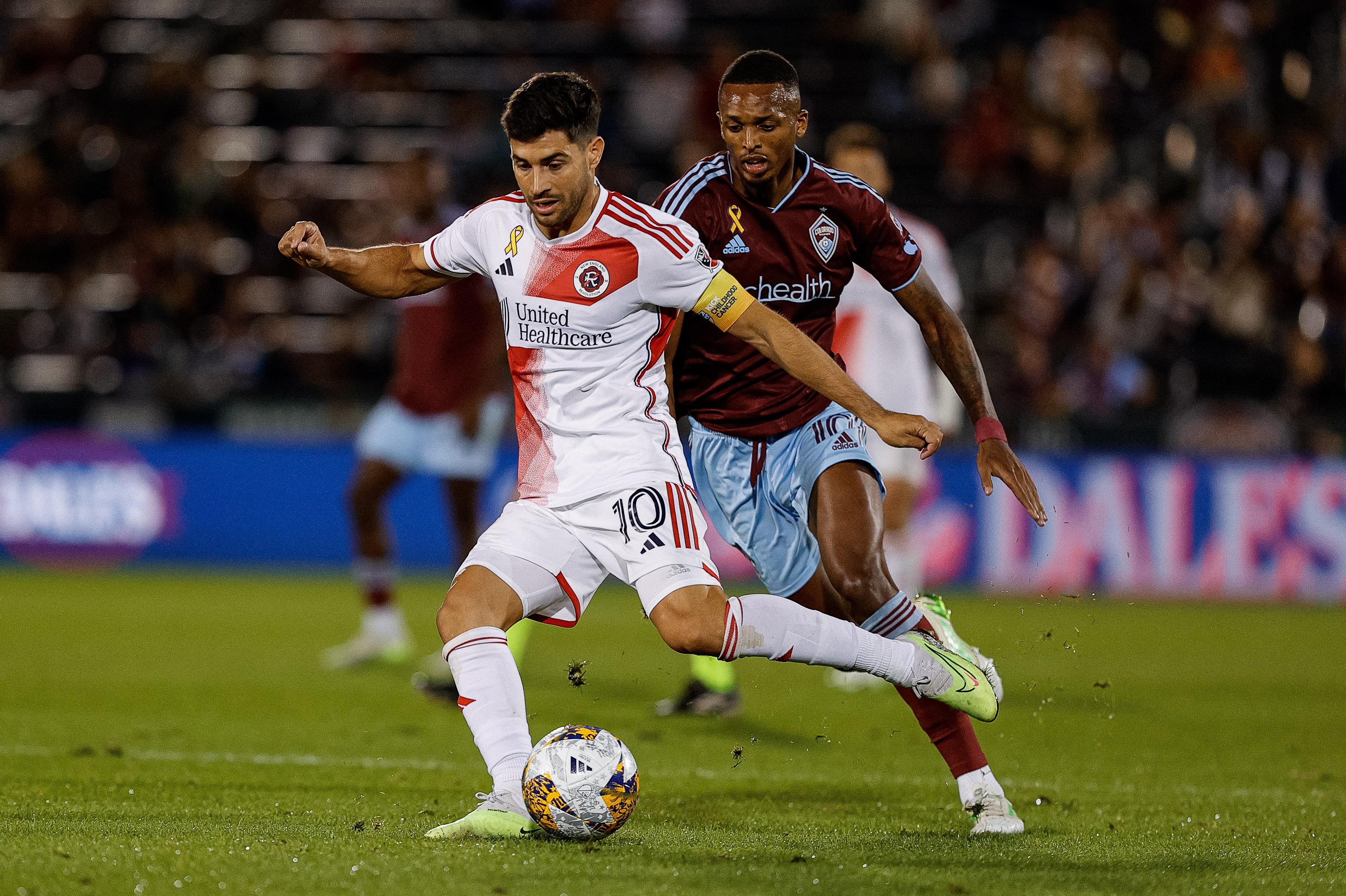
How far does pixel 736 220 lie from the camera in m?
5.53

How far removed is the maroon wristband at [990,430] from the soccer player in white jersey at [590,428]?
406mm

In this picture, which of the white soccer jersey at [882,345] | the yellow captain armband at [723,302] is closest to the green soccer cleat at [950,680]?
the yellow captain armband at [723,302]

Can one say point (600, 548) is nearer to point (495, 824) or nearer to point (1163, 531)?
point (495, 824)

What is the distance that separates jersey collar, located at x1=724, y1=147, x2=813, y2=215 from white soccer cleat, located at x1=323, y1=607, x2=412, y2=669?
505 centimetres

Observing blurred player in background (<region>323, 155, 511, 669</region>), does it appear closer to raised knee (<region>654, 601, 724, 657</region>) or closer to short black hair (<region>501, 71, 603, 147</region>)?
short black hair (<region>501, 71, 603, 147</region>)

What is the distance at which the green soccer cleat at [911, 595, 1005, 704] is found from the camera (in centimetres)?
541

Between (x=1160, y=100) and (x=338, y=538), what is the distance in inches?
411

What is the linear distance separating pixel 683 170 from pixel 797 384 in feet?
37.6

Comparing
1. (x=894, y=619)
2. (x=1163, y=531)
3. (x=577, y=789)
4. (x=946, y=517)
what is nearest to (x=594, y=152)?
(x=894, y=619)

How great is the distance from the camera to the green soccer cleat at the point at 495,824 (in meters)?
4.61

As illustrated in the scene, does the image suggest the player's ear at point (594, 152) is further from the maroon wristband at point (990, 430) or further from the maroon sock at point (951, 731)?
the maroon sock at point (951, 731)

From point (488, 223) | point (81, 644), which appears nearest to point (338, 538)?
point (81, 644)

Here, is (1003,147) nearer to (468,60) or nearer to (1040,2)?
(1040,2)

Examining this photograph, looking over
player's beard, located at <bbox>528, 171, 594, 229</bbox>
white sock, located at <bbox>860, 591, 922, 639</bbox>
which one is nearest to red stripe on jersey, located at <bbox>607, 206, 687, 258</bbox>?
player's beard, located at <bbox>528, 171, 594, 229</bbox>
